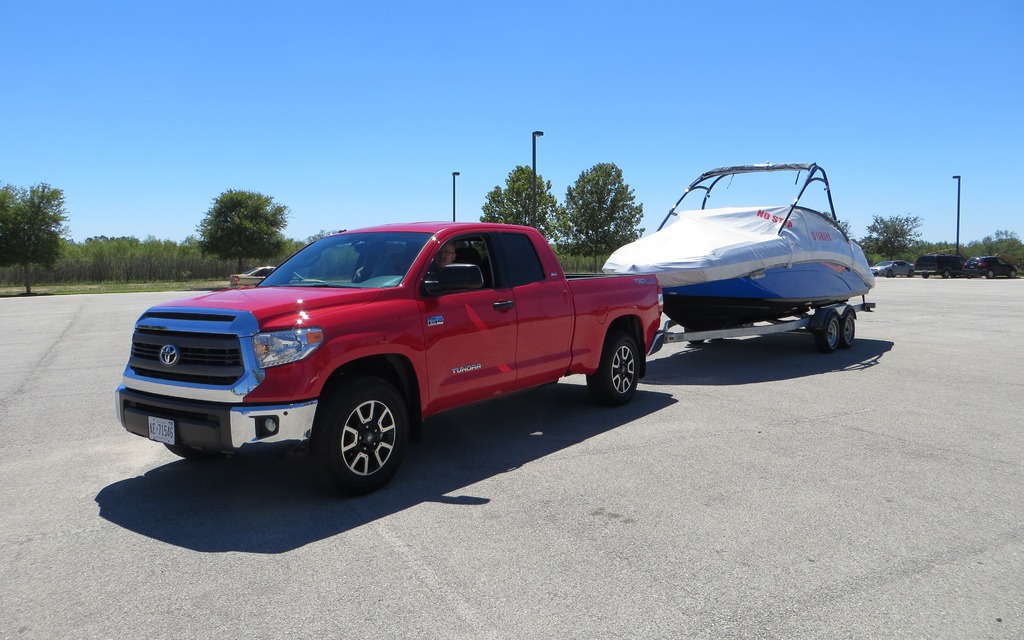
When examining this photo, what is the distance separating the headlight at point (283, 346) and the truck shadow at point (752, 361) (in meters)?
5.76

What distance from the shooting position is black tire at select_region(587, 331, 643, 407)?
7.77 metres

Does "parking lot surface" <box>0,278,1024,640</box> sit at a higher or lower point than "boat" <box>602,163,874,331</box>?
lower

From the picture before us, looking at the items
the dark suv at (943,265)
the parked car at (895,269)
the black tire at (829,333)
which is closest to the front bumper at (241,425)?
the black tire at (829,333)

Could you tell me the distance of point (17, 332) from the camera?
16953 mm

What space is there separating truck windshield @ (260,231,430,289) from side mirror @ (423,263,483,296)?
0.25 m

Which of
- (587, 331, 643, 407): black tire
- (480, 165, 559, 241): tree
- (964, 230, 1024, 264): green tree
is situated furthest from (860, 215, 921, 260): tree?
(587, 331, 643, 407): black tire

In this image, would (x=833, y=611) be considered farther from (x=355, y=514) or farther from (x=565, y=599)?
(x=355, y=514)

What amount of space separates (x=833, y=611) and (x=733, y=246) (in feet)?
25.6

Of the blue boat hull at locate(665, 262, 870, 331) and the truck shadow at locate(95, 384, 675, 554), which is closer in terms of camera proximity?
the truck shadow at locate(95, 384, 675, 554)

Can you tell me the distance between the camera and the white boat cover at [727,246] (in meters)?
10.5

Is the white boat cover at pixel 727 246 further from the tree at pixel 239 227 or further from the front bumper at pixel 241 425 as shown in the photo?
the tree at pixel 239 227

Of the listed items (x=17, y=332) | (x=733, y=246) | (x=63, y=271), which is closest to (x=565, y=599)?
(x=733, y=246)

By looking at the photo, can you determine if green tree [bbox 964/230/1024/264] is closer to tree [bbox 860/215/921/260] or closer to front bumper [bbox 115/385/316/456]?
tree [bbox 860/215/921/260]

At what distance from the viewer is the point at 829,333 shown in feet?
39.8
